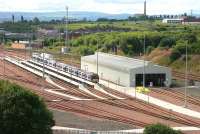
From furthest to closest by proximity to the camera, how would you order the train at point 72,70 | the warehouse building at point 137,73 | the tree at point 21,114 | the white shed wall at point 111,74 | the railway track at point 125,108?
the train at point 72,70
the white shed wall at point 111,74
the warehouse building at point 137,73
the railway track at point 125,108
the tree at point 21,114

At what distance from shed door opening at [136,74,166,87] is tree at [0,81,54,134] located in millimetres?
35083

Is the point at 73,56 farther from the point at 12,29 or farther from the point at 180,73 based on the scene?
the point at 12,29

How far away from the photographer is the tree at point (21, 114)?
30625 mm

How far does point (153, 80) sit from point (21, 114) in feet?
124

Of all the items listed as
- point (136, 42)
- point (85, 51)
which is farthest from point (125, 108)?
point (85, 51)

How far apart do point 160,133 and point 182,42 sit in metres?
Result: 70.9

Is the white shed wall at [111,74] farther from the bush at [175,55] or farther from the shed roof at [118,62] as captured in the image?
the bush at [175,55]

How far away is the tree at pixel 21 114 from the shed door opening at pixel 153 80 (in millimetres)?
35083

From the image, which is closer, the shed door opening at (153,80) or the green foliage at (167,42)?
the shed door opening at (153,80)

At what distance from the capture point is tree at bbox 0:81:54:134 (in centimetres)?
3062

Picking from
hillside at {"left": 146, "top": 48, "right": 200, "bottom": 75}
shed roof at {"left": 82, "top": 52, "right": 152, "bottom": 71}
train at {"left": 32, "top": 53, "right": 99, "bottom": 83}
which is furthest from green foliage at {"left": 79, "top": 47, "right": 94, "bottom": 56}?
shed roof at {"left": 82, "top": 52, "right": 152, "bottom": 71}

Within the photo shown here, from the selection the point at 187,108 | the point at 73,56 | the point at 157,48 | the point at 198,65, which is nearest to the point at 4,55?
Result: the point at 73,56

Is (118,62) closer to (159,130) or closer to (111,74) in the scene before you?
(111,74)

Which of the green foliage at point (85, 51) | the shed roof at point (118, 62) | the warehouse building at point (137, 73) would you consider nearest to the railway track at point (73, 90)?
the warehouse building at point (137, 73)
